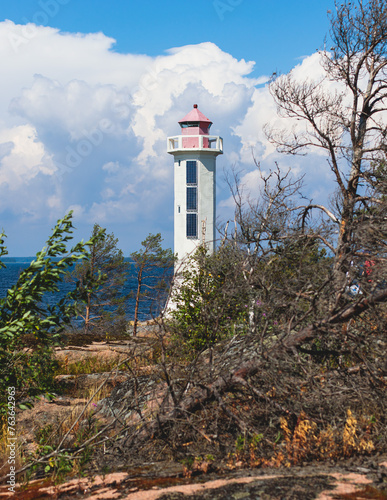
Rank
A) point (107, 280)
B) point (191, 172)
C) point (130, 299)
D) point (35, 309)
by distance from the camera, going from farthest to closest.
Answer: point (191, 172) → point (130, 299) → point (107, 280) → point (35, 309)

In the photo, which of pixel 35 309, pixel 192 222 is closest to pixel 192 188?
pixel 192 222

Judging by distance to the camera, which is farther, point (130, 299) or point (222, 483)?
point (130, 299)

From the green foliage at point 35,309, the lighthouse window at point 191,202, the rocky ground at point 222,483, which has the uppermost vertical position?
the lighthouse window at point 191,202

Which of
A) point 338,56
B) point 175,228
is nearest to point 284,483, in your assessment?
point 338,56

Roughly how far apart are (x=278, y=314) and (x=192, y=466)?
264 cm

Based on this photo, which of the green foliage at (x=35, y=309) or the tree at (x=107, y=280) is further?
the tree at (x=107, y=280)

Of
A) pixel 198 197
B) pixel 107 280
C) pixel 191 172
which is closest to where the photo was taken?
pixel 107 280

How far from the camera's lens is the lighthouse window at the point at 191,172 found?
26789 millimetres

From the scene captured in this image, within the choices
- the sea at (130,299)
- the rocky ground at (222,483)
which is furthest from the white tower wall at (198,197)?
the rocky ground at (222,483)

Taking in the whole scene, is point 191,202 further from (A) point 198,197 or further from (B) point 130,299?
(B) point 130,299

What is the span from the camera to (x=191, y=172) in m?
26.9

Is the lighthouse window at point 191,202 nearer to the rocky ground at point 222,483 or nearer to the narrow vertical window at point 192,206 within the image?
the narrow vertical window at point 192,206

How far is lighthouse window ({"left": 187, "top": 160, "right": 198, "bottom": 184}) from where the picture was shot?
87.9 feet

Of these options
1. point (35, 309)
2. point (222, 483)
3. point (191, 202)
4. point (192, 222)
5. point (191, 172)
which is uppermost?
point (191, 172)
